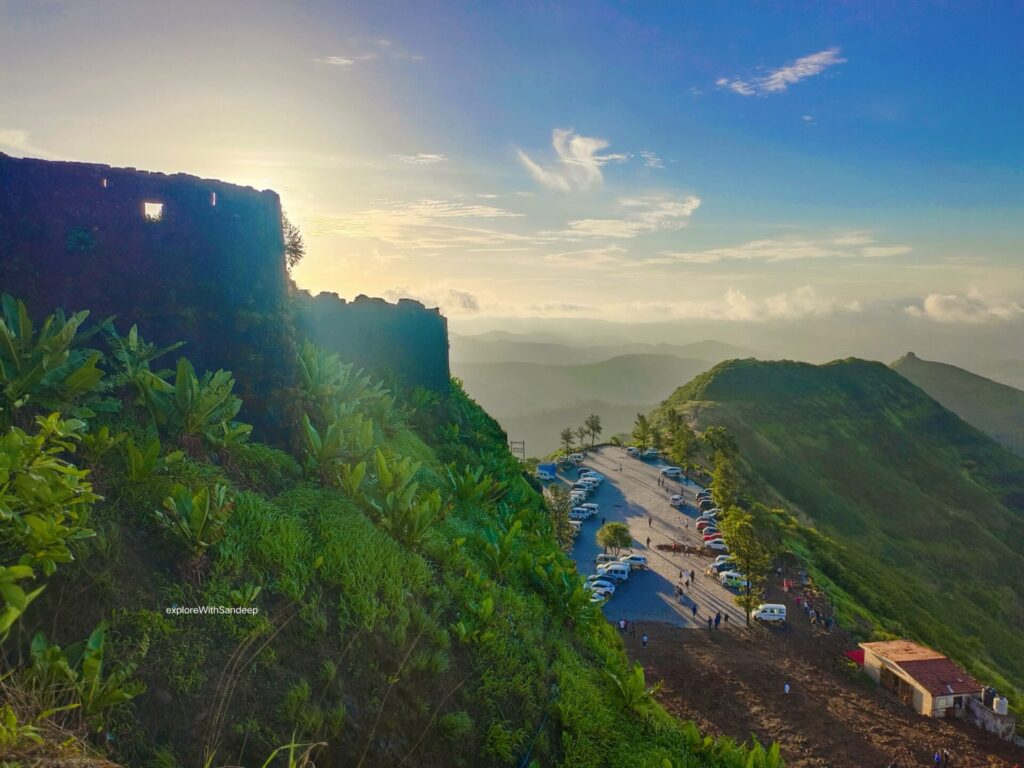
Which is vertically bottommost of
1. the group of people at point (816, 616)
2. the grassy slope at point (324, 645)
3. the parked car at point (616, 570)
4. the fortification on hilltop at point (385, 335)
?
the group of people at point (816, 616)

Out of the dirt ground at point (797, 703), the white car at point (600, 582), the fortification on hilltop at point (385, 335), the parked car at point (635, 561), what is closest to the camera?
the fortification on hilltop at point (385, 335)

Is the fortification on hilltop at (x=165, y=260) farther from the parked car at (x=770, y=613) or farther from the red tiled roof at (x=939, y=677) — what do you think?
the parked car at (x=770, y=613)

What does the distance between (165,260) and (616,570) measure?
3321cm

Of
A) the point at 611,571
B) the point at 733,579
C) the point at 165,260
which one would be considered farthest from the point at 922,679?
the point at 165,260

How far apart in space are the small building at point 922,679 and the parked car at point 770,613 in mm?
4330

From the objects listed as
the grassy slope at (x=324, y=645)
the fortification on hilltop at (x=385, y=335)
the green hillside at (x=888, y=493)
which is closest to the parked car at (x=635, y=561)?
the green hillside at (x=888, y=493)

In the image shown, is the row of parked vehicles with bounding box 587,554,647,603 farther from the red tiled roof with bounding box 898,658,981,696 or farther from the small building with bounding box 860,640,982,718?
the red tiled roof with bounding box 898,658,981,696

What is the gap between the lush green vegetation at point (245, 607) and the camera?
5.61m

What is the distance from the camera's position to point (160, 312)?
10.8 m

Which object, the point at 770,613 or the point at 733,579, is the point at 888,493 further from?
the point at 770,613

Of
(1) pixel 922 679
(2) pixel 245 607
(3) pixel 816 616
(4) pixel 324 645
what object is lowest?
(3) pixel 816 616

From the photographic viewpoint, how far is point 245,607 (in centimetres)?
705

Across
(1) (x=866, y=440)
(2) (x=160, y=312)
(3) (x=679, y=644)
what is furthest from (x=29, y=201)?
(1) (x=866, y=440)

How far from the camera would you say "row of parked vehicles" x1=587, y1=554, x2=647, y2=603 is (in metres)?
35.1
